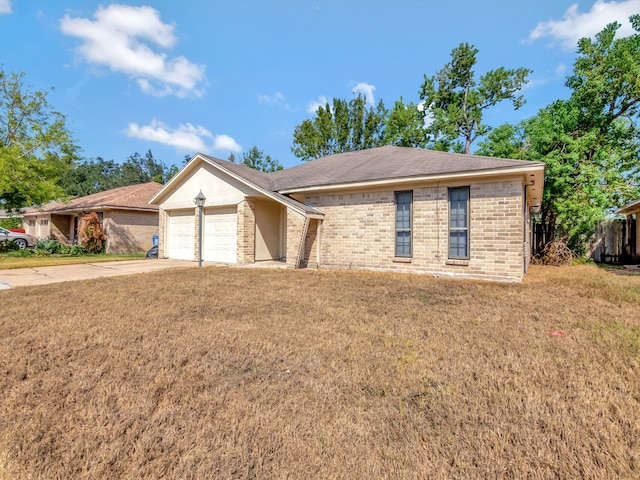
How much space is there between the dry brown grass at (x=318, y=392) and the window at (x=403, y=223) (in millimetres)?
4726

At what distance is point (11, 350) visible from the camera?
3455 mm

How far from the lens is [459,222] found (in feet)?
29.8

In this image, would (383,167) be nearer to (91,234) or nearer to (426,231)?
(426,231)

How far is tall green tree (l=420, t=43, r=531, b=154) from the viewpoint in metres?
23.2

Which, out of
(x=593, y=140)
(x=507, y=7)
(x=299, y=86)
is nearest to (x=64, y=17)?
(x=299, y=86)

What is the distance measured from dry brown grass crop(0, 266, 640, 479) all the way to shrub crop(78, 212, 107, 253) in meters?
14.6

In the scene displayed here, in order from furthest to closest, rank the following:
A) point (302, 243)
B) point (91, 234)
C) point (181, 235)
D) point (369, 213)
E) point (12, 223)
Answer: point (12, 223), point (91, 234), point (181, 235), point (302, 243), point (369, 213)

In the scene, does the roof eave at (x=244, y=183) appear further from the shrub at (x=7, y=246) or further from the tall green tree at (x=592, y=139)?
the tall green tree at (x=592, y=139)

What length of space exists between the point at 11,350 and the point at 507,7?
17427 millimetres

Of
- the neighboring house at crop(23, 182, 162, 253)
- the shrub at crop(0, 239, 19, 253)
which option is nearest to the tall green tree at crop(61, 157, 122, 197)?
the neighboring house at crop(23, 182, 162, 253)

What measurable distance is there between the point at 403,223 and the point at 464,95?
66.5ft

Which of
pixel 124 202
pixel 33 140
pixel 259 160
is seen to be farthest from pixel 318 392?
pixel 259 160

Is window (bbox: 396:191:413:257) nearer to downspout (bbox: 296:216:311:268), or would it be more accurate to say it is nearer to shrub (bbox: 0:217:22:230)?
downspout (bbox: 296:216:311:268)

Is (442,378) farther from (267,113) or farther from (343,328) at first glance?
(267,113)
